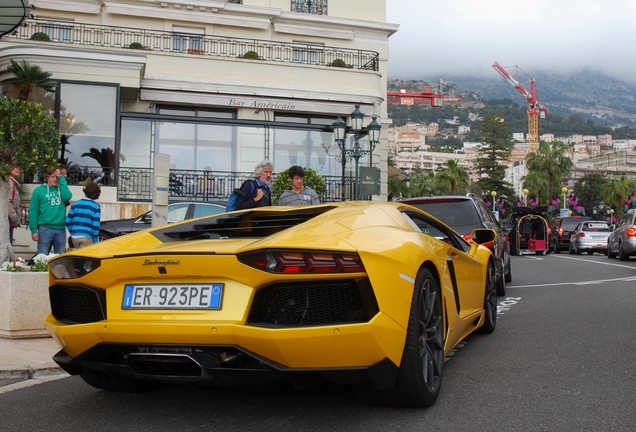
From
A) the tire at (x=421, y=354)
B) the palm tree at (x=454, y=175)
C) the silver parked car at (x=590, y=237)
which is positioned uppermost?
the palm tree at (x=454, y=175)

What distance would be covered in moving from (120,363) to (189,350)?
1.59 feet

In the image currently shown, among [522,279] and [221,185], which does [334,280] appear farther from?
[221,185]

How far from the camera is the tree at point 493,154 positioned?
298 feet

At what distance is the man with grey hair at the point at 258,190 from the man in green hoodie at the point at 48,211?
2631mm

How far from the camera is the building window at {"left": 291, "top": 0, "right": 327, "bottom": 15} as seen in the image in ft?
95.8

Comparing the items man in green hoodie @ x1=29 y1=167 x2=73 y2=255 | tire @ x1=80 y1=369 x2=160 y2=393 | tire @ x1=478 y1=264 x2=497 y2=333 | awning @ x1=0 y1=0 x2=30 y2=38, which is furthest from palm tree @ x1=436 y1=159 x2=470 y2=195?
tire @ x1=80 y1=369 x2=160 y2=393

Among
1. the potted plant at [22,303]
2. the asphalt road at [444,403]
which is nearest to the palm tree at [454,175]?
the potted plant at [22,303]

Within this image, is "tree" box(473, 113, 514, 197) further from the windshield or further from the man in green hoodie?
the man in green hoodie

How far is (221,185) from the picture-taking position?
22203 mm

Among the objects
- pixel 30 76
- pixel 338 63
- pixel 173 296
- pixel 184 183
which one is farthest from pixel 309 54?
pixel 173 296

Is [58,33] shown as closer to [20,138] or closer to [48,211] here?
[20,138]

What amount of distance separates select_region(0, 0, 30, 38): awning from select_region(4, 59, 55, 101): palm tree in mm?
8538

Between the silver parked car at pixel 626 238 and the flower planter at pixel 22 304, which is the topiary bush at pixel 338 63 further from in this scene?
the flower planter at pixel 22 304

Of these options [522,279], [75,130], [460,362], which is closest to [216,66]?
[75,130]
